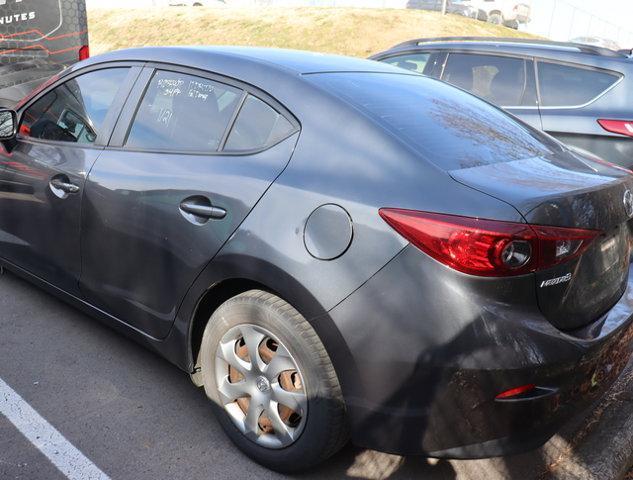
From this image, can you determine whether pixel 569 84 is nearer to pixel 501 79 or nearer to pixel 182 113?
pixel 501 79

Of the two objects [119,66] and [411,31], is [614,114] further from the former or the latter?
[411,31]

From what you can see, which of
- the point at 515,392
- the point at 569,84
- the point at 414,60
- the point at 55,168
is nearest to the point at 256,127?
the point at 55,168

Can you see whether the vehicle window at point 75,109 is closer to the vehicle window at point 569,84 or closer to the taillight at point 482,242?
the taillight at point 482,242

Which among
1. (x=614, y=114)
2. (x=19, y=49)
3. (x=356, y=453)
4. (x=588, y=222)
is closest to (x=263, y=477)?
(x=356, y=453)

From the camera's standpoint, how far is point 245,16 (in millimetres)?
30297

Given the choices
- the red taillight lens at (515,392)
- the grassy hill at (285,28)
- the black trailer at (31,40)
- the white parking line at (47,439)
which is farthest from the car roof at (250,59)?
the grassy hill at (285,28)

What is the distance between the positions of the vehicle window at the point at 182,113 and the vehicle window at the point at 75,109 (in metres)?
0.30

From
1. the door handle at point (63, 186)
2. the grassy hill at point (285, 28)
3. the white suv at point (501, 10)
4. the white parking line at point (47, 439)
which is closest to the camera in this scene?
the white parking line at point (47, 439)

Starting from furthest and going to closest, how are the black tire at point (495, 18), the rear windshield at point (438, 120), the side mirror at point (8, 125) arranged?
the black tire at point (495, 18) → the side mirror at point (8, 125) → the rear windshield at point (438, 120)

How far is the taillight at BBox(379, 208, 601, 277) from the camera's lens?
217 centimetres

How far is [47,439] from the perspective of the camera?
2.86 metres

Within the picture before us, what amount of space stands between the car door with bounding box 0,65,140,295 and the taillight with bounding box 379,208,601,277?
187 cm

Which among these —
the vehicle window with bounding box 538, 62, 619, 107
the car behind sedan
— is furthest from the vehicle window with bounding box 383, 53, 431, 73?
the vehicle window with bounding box 538, 62, 619, 107

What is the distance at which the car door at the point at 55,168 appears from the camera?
11.2ft
